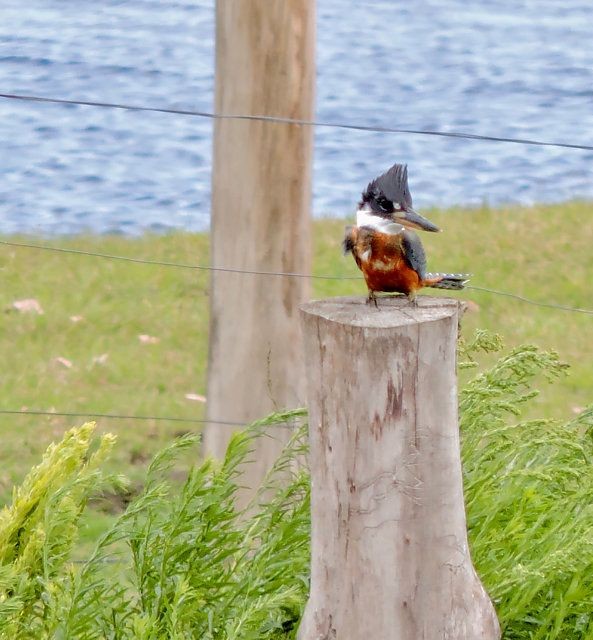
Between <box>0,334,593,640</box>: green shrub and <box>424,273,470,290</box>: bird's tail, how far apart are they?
0.24m

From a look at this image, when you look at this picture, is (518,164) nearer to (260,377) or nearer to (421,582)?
(260,377)

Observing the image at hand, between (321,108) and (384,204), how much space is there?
589 centimetres

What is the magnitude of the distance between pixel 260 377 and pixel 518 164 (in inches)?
202

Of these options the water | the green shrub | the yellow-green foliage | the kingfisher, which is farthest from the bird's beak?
the water

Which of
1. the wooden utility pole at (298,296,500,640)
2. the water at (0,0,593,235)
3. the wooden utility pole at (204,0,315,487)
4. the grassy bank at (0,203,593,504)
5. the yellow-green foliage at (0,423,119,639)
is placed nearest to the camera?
the wooden utility pole at (298,296,500,640)

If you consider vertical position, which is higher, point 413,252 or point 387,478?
point 413,252

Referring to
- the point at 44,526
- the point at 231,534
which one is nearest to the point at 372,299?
the point at 231,534

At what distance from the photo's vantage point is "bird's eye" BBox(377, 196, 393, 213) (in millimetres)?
3107

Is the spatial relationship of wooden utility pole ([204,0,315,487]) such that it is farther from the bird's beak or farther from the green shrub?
the bird's beak

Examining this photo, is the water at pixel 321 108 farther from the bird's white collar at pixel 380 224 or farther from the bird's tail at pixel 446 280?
the bird's white collar at pixel 380 224

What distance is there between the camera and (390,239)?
10.3 ft

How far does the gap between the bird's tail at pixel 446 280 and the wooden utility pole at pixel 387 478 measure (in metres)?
0.29

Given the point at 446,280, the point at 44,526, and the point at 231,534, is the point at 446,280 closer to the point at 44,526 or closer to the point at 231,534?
the point at 231,534

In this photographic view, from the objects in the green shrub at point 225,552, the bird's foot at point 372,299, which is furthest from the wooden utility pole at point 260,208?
the bird's foot at point 372,299
